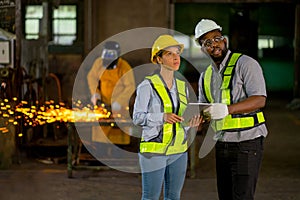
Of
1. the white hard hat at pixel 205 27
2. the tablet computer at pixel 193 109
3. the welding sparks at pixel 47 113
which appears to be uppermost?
the white hard hat at pixel 205 27

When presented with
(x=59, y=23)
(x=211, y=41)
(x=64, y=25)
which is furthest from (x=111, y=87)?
(x=59, y=23)

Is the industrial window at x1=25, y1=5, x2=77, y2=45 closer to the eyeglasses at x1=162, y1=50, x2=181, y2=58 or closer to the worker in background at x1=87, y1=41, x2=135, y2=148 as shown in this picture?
the worker in background at x1=87, y1=41, x2=135, y2=148

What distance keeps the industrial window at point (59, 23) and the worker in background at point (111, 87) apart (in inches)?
251

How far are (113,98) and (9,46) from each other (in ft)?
5.72

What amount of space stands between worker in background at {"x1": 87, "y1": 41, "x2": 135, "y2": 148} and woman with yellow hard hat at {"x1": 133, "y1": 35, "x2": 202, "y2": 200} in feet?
11.9

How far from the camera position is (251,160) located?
4617 mm

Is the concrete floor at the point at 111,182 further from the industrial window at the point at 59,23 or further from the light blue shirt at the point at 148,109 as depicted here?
the industrial window at the point at 59,23

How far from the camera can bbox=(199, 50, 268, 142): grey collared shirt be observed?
179 inches

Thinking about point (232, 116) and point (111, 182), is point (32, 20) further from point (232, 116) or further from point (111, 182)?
point (232, 116)

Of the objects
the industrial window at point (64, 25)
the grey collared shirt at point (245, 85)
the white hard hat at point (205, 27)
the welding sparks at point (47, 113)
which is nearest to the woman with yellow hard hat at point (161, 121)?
the white hard hat at point (205, 27)

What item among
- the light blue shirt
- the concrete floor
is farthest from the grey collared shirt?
the concrete floor

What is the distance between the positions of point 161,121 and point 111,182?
3.32 m

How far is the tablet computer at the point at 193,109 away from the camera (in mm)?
4703

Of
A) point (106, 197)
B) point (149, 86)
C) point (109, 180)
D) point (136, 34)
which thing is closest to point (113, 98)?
point (109, 180)
